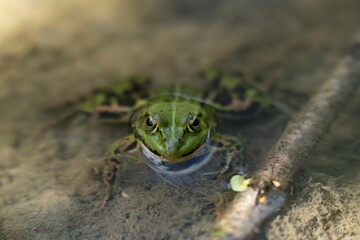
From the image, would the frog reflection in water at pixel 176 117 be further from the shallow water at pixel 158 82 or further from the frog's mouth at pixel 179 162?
the shallow water at pixel 158 82

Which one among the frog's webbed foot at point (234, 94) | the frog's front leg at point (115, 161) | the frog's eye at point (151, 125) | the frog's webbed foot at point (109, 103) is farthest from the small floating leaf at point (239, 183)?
the frog's webbed foot at point (109, 103)

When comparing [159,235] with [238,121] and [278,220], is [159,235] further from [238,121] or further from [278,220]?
[238,121]

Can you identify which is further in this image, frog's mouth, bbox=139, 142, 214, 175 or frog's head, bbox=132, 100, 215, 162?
frog's mouth, bbox=139, 142, 214, 175

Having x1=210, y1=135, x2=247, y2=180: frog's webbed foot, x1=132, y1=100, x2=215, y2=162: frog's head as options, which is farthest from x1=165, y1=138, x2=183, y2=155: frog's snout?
x1=210, y1=135, x2=247, y2=180: frog's webbed foot

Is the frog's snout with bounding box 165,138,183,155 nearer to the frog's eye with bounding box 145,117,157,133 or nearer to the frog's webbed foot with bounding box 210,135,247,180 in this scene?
the frog's eye with bounding box 145,117,157,133

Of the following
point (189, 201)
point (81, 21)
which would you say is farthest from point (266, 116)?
point (81, 21)

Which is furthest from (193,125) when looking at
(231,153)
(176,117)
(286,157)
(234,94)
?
(234,94)
